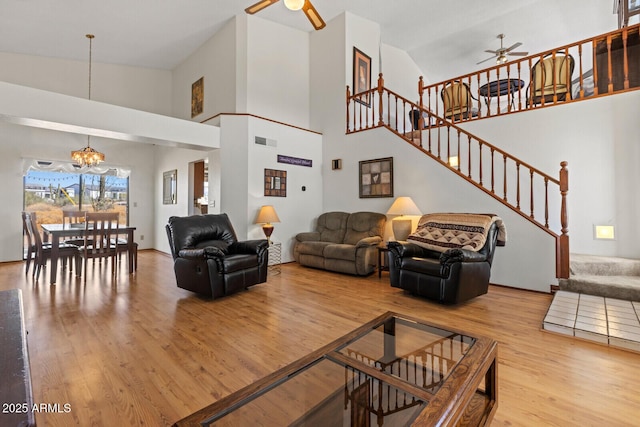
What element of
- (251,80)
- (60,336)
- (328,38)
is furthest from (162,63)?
(60,336)

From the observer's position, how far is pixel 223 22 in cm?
568

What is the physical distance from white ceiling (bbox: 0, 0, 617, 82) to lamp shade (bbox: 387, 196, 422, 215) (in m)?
3.97

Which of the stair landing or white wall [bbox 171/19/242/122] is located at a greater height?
white wall [bbox 171/19/242/122]

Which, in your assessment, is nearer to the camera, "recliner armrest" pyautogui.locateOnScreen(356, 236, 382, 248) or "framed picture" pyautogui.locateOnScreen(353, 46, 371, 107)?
"recliner armrest" pyautogui.locateOnScreen(356, 236, 382, 248)

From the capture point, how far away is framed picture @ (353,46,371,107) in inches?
239

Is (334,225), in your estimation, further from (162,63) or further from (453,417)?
(162,63)

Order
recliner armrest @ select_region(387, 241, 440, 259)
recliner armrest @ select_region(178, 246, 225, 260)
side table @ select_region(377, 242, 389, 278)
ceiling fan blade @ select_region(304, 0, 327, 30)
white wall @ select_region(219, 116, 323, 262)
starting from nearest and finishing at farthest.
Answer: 1. ceiling fan blade @ select_region(304, 0, 327, 30)
2. recliner armrest @ select_region(178, 246, 225, 260)
3. recliner armrest @ select_region(387, 241, 440, 259)
4. side table @ select_region(377, 242, 389, 278)
5. white wall @ select_region(219, 116, 323, 262)

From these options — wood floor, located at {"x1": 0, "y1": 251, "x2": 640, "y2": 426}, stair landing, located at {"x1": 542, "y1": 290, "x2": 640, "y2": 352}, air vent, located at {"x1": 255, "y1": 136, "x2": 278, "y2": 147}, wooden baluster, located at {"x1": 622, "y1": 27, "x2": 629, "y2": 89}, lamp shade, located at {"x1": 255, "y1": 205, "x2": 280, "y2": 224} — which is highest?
wooden baluster, located at {"x1": 622, "y1": 27, "x2": 629, "y2": 89}

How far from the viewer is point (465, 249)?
3186 mm

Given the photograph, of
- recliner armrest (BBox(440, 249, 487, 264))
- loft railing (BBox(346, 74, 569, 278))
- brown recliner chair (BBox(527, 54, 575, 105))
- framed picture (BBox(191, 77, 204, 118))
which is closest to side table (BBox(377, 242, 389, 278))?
recliner armrest (BBox(440, 249, 487, 264))

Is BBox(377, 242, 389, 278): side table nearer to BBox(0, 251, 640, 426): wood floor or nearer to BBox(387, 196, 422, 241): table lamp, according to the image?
BBox(387, 196, 422, 241): table lamp

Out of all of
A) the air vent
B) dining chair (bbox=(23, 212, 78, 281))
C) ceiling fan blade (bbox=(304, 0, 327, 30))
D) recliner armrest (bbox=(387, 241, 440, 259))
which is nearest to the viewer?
ceiling fan blade (bbox=(304, 0, 327, 30))

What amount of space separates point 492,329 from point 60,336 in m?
3.62

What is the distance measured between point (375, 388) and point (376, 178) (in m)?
4.43
